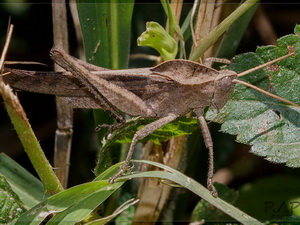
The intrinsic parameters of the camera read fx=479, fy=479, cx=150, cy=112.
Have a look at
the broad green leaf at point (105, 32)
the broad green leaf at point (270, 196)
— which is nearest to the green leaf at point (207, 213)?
the broad green leaf at point (270, 196)

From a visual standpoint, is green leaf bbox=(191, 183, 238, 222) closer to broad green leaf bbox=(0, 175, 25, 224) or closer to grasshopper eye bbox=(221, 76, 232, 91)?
grasshopper eye bbox=(221, 76, 232, 91)

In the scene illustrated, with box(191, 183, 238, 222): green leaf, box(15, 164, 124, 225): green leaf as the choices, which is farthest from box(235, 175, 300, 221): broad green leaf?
box(15, 164, 124, 225): green leaf

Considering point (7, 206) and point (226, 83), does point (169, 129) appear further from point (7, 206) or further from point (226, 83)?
point (7, 206)

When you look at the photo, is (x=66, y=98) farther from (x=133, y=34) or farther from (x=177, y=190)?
(x=133, y=34)

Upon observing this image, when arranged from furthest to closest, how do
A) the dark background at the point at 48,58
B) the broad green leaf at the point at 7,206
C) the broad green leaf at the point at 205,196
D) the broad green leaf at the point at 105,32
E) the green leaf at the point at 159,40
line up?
1. the dark background at the point at 48,58
2. the broad green leaf at the point at 105,32
3. the green leaf at the point at 159,40
4. the broad green leaf at the point at 7,206
5. the broad green leaf at the point at 205,196

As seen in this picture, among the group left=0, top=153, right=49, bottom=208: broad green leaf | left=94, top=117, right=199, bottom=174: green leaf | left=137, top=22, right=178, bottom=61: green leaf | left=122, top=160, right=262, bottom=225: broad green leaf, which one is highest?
left=137, top=22, right=178, bottom=61: green leaf

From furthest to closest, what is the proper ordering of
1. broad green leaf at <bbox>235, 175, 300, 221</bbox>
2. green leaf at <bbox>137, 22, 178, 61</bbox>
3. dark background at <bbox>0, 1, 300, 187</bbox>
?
dark background at <bbox>0, 1, 300, 187</bbox> < broad green leaf at <bbox>235, 175, 300, 221</bbox> < green leaf at <bbox>137, 22, 178, 61</bbox>

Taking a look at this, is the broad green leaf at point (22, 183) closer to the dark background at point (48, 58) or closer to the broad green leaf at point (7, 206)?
the broad green leaf at point (7, 206)

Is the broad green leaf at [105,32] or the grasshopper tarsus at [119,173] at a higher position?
the broad green leaf at [105,32]
